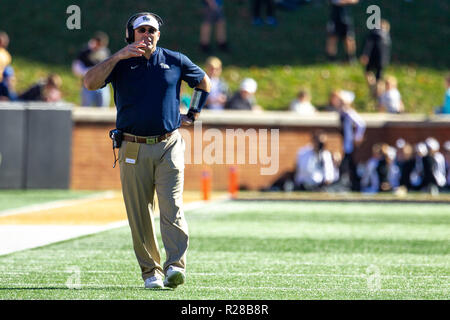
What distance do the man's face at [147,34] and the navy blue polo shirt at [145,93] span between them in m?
0.17

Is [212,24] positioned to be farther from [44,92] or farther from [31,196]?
[31,196]

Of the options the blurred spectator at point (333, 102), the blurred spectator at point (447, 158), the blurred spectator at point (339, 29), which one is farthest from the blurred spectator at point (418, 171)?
the blurred spectator at point (339, 29)

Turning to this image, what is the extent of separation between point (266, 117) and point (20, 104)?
5088mm

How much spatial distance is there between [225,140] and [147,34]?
15364 millimetres

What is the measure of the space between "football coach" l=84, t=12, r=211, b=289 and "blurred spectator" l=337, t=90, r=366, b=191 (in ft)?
47.6

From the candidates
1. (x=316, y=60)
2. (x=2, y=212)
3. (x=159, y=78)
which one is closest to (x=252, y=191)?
(x=316, y=60)

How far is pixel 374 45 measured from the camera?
82.7 feet

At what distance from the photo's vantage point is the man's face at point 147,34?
8.36 metres

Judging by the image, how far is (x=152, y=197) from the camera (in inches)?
340

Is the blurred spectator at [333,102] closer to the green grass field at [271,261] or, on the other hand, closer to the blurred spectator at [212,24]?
the blurred spectator at [212,24]

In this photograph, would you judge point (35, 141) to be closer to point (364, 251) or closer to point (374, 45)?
point (374, 45)

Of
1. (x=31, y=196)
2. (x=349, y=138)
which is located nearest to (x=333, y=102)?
(x=349, y=138)

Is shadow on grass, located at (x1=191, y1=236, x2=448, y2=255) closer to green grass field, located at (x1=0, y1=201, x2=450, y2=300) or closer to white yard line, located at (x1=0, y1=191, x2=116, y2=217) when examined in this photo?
green grass field, located at (x1=0, y1=201, x2=450, y2=300)

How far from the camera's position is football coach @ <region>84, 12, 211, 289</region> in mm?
8484
